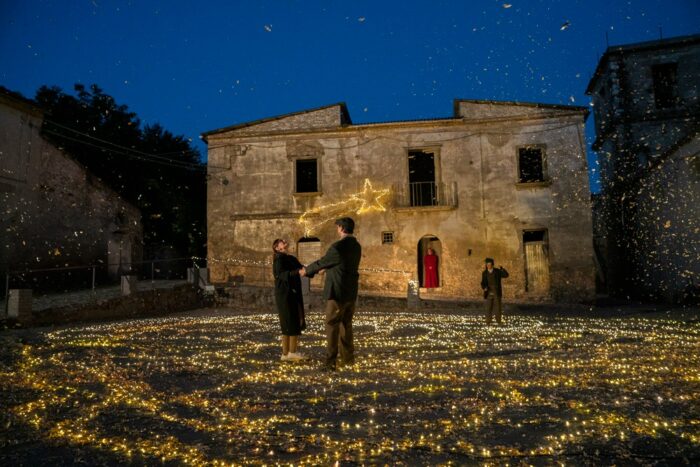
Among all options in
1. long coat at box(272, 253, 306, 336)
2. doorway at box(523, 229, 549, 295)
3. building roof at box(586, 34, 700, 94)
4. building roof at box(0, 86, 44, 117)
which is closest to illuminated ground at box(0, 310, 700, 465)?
long coat at box(272, 253, 306, 336)

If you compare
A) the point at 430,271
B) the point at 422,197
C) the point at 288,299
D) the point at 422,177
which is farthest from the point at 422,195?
the point at 288,299

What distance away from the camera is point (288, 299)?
5375mm

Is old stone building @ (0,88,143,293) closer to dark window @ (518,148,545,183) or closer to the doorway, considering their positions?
the doorway

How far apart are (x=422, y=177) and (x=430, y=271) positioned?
411 cm

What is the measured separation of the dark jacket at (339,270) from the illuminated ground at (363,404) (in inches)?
32.2

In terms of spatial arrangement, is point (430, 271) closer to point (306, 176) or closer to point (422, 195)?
point (422, 195)

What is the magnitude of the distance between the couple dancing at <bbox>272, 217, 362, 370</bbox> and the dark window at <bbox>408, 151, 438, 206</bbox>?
41.7ft

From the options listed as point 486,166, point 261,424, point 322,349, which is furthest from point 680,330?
point 486,166

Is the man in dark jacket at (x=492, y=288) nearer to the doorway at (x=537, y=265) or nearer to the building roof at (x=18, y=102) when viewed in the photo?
the doorway at (x=537, y=265)

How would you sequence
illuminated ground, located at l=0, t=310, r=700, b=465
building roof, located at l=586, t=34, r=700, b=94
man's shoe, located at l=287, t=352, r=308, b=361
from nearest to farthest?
illuminated ground, located at l=0, t=310, r=700, b=465
man's shoe, located at l=287, t=352, r=308, b=361
building roof, located at l=586, t=34, r=700, b=94

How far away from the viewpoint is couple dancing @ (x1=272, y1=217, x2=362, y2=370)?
193 inches

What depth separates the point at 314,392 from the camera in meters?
3.82

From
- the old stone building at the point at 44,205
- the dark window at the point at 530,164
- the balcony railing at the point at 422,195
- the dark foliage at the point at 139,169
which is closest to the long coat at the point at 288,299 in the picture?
the old stone building at the point at 44,205

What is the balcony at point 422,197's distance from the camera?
17.1 m
